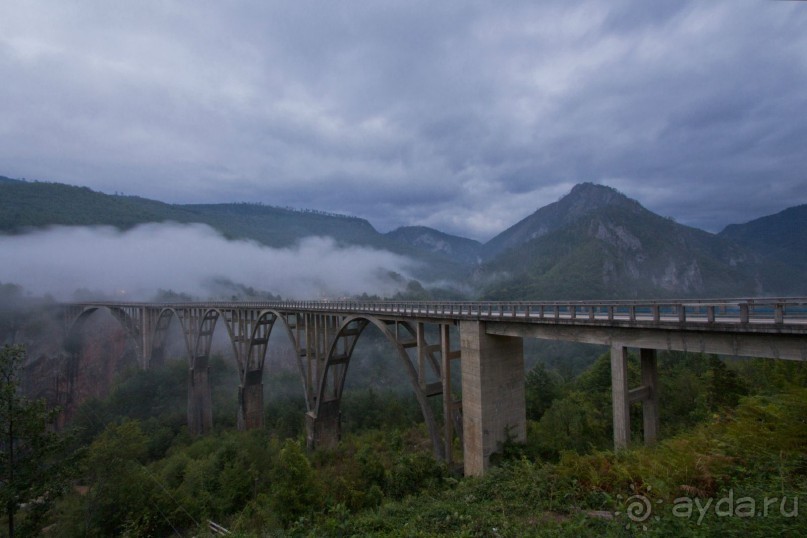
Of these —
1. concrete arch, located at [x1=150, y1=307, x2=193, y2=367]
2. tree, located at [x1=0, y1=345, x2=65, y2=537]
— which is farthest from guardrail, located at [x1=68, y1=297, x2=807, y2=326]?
concrete arch, located at [x1=150, y1=307, x2=193, y2=367]

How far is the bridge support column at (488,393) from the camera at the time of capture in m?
16.6

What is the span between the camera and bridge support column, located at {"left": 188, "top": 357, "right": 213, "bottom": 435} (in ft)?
148

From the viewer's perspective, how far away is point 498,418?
55.7 ft

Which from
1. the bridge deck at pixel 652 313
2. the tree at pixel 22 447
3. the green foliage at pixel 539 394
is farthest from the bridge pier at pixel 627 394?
the green foliage at pixel 539 394

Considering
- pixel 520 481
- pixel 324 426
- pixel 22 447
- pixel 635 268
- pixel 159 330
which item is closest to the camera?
pixel 520 481

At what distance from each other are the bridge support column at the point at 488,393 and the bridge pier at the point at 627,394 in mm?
4590

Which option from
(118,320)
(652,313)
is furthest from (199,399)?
(652,313)

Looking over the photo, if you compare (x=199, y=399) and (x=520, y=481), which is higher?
(x=520, y=481)

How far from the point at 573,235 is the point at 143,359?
19982 centimetres

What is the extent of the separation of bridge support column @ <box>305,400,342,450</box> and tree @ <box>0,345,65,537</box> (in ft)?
60.1

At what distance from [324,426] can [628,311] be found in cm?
2664

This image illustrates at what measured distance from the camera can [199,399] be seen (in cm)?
4603

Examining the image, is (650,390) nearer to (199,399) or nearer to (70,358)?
(199,399)

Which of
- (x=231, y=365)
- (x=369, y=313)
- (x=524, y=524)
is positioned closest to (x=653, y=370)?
(x=524, y=524)
